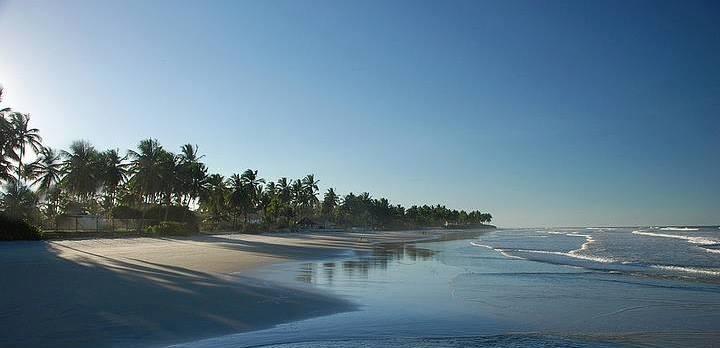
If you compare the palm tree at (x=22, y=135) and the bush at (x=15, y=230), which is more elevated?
the palm tree at (x=22, y=135)

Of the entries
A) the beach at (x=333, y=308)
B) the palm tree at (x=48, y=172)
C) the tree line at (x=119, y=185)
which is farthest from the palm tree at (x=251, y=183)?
the beach at (x=333, y=308)

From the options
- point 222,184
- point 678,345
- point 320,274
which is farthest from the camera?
point 222,184

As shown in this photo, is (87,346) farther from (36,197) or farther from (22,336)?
(36,197)

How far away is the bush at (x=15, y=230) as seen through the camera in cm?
3023

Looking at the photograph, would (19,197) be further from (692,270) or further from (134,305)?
(692,270)

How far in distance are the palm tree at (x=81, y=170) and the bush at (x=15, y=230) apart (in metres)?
23.7

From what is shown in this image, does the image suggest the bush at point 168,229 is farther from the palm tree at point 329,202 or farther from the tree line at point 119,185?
the palm tree at point 329,202

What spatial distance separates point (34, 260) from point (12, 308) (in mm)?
11267

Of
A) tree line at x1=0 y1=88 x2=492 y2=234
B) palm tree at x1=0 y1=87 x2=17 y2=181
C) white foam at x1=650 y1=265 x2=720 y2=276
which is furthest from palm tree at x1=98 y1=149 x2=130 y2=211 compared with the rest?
white foam at x1=650 y1=265 x2=720 y2=276

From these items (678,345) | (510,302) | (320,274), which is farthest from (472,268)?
(678,345)

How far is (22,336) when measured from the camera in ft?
22.8

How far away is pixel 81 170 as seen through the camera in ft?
178

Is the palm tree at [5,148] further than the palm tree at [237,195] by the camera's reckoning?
No

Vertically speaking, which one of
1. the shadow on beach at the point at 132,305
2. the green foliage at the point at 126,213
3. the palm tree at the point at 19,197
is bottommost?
the shadow on beach at the point at 132,305
